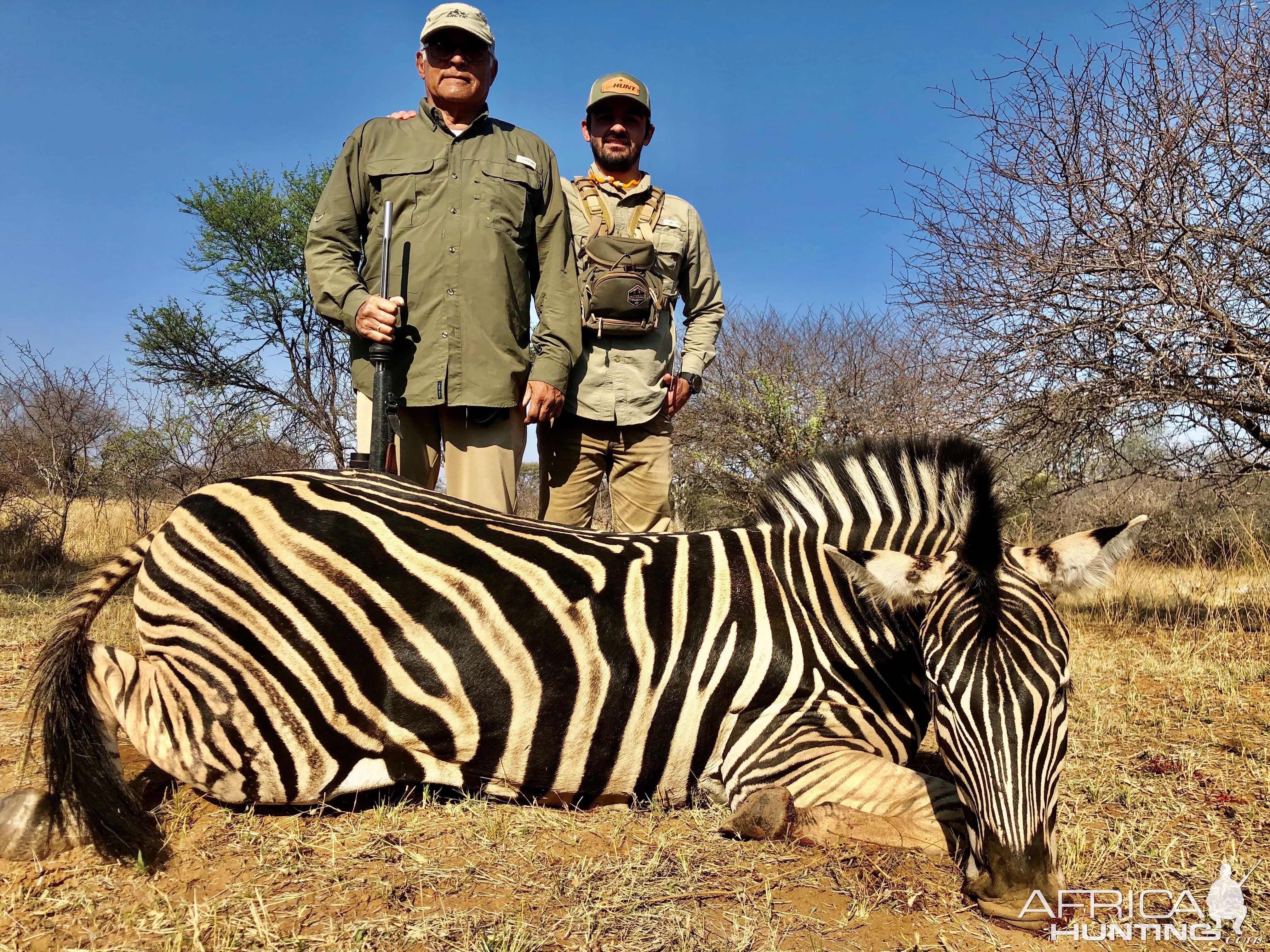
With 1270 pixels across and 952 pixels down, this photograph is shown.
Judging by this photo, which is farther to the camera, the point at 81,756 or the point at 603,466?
the point at 603,466

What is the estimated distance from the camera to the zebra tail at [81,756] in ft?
7.89

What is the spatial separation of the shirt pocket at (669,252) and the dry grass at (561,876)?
10.1ft

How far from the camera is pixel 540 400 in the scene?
4.17 meters

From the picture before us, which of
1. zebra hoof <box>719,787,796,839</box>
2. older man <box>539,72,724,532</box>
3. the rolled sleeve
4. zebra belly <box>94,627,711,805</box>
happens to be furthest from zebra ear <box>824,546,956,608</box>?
the rolled sleeve

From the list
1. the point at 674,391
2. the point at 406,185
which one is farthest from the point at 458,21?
the point at 674,391

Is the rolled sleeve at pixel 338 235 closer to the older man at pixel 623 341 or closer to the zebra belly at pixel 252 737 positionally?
the older man at pixel 623 341

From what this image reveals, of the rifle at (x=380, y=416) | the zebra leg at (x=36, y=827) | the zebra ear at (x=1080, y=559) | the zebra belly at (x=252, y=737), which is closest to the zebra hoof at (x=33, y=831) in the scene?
the zebra leg at (x=36, y=827)

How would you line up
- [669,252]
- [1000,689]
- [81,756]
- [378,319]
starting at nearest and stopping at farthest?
[1000,689] < [81,756] < [378,319] < [669,252]

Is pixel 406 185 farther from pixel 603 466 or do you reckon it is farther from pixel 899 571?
pixel 899 571

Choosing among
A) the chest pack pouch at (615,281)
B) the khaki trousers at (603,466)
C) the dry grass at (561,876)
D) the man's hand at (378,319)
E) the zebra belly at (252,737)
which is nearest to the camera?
the dry grass at (561,876)

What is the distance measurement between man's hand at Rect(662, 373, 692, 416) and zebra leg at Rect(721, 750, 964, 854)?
8.75ft

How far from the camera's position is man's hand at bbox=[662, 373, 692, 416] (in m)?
4.89

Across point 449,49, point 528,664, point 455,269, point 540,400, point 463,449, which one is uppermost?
point 449,49

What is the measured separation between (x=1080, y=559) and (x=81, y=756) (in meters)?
3.12
